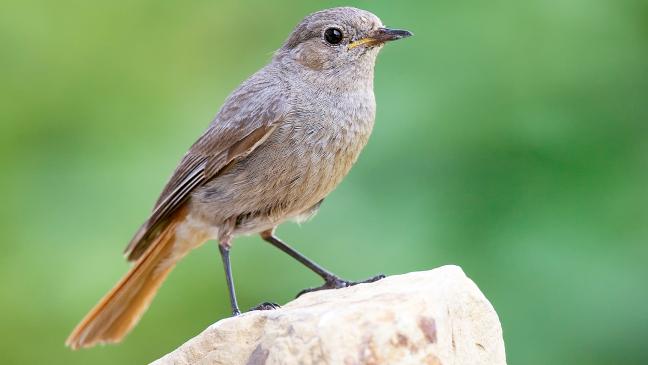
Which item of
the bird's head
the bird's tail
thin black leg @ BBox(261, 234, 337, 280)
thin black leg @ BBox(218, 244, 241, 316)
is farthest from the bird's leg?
the bird's head

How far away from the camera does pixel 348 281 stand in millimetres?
5766

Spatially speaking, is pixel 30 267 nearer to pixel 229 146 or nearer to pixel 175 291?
pixel 175 291

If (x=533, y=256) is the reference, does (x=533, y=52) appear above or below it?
above

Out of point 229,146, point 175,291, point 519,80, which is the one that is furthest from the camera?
point 519,80

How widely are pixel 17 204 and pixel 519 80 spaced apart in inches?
116

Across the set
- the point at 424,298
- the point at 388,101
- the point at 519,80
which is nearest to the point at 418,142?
the point at 388,101

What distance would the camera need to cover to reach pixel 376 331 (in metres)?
3.53

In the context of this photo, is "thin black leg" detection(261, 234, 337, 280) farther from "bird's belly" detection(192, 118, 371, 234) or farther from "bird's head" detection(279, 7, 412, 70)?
"bird's head" detection(279, 7, 412, 70)

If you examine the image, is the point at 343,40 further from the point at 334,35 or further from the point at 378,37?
the point at 378,37

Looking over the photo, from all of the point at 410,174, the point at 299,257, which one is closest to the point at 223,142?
the point at 299,257

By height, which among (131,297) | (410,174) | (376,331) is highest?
(376,331)

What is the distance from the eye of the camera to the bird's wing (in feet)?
17.9

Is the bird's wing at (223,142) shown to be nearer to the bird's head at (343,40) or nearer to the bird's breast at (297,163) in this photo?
the bird's breast at (297,163)

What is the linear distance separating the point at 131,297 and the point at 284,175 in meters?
1.24
